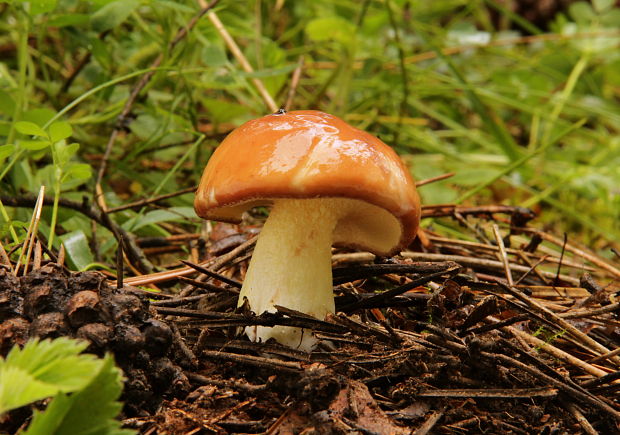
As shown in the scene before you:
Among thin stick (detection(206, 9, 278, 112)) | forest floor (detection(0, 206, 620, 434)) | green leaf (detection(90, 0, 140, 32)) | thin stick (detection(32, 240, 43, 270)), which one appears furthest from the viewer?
thin stick (detection(206, 9, 278, 112))

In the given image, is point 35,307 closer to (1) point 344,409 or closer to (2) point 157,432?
(2) point 157,432

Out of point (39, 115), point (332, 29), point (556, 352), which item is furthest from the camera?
A: point (332, 29)

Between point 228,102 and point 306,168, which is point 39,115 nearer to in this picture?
point 228,102

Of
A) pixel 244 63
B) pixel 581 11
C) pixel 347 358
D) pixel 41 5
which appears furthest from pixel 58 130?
pixel 581 11

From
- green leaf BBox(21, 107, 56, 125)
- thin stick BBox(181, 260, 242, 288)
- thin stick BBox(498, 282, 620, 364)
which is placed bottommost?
thin stick BBox(498, 282, 620, 364)

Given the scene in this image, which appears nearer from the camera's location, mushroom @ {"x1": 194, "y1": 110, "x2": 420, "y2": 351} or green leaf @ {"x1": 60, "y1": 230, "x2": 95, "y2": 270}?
mushroom @ {"x1": 194, "y1": 110, "x2": 420, "y2": 351}

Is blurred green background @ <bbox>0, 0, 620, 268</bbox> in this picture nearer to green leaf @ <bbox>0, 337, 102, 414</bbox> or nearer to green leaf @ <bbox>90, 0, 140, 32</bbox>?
green leaf @ <bbox>90, 0, 140, 32</bbox>

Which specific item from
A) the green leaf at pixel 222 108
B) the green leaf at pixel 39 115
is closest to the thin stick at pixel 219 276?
the green leaf at pixel 39 115

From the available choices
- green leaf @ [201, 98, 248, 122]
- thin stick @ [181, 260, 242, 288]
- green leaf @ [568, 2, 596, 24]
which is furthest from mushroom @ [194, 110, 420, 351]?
green leaf @ [568, 2, 596, 24]

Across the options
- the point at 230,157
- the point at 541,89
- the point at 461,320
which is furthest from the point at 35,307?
the point at 541,89
